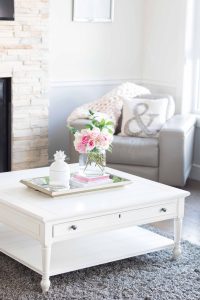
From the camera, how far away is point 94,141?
3836mm

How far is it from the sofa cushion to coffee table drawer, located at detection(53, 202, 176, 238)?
1.60 meters

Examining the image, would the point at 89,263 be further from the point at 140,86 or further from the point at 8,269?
the point at 140,86

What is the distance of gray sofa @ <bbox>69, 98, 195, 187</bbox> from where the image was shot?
5.44m

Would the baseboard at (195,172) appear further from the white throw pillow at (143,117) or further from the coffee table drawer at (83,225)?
the coffee table drawer at (83,225)

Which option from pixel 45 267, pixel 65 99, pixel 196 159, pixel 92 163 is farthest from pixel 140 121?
pixel 45 267

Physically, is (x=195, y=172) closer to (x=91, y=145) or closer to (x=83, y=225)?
(x=91, y=145)

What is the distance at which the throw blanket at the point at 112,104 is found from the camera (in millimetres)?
5758

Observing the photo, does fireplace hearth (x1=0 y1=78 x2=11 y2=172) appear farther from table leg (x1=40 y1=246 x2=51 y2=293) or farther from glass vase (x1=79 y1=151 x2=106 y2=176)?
table leg (x1=40 y1=246 x2=51 y2=293)

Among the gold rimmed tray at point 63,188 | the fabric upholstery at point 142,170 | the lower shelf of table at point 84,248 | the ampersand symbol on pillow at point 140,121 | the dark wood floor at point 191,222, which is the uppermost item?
the ampersand symbol on pillow at point 140,121

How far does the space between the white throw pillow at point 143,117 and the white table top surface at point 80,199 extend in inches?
62.1

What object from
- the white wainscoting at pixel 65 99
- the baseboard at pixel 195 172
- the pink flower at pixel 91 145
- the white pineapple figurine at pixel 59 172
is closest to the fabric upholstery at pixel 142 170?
the baseboard at pixel 195 172

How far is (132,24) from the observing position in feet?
21.2

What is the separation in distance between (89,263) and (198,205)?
6.05 ft

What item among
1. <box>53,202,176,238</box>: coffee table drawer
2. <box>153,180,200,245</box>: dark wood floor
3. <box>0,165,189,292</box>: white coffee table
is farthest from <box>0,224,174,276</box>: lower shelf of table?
<box>153,180,200,245</box>: dark wood floor
